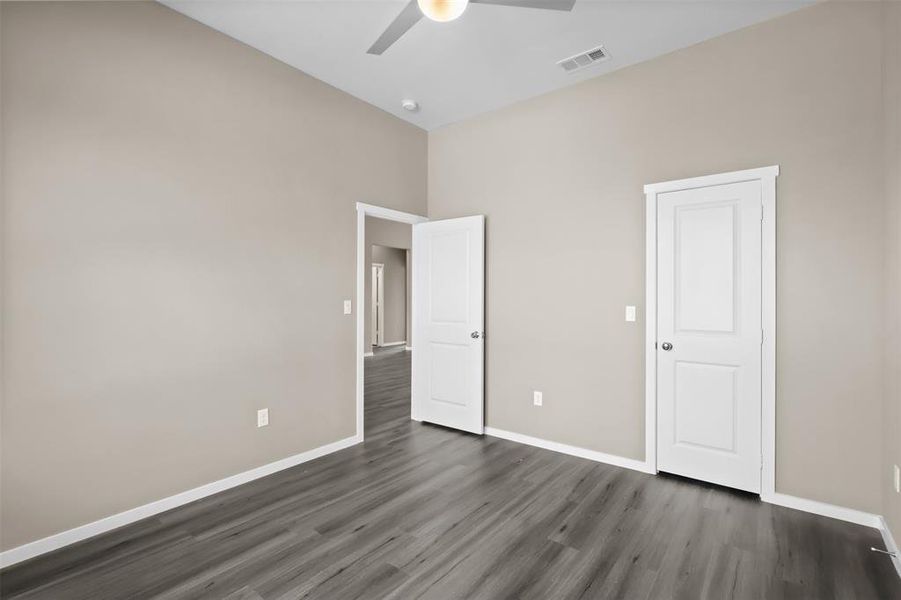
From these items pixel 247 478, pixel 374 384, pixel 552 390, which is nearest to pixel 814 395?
pixel 552 390

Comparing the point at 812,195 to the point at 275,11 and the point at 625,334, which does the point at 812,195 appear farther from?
the point at 275,11

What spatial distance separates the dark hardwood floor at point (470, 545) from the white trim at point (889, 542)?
4 cm

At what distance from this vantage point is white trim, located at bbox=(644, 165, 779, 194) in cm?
281

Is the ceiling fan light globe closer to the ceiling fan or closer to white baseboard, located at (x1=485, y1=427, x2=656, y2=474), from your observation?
the ceiling fan

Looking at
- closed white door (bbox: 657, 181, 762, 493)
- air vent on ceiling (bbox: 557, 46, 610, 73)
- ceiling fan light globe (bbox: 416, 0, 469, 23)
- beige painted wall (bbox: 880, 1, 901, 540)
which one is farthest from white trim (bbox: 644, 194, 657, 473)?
ceiling fan light globe (bbox: 416, 0, 469, 23)

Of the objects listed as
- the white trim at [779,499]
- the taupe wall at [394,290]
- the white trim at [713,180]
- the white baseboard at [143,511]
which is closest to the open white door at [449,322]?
the white trim at [779,499]

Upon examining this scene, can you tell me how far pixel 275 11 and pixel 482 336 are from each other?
9.79 feet

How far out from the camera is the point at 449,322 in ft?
14.4

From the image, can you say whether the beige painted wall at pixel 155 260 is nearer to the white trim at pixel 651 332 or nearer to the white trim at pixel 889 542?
the white trim at pixel 651 332

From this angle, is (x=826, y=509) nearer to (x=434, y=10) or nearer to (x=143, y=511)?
(x=434, y=10)

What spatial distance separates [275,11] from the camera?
278 centimetres

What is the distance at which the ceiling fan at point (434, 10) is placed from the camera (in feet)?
6.48

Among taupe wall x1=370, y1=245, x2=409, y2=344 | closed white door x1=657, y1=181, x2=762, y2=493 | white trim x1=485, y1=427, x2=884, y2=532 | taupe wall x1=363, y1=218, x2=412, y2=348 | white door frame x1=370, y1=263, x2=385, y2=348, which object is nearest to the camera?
white trim x1=485, y1=427, x2=884, y2=532

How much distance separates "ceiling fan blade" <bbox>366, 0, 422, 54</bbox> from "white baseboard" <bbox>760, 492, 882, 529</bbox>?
144 inches
